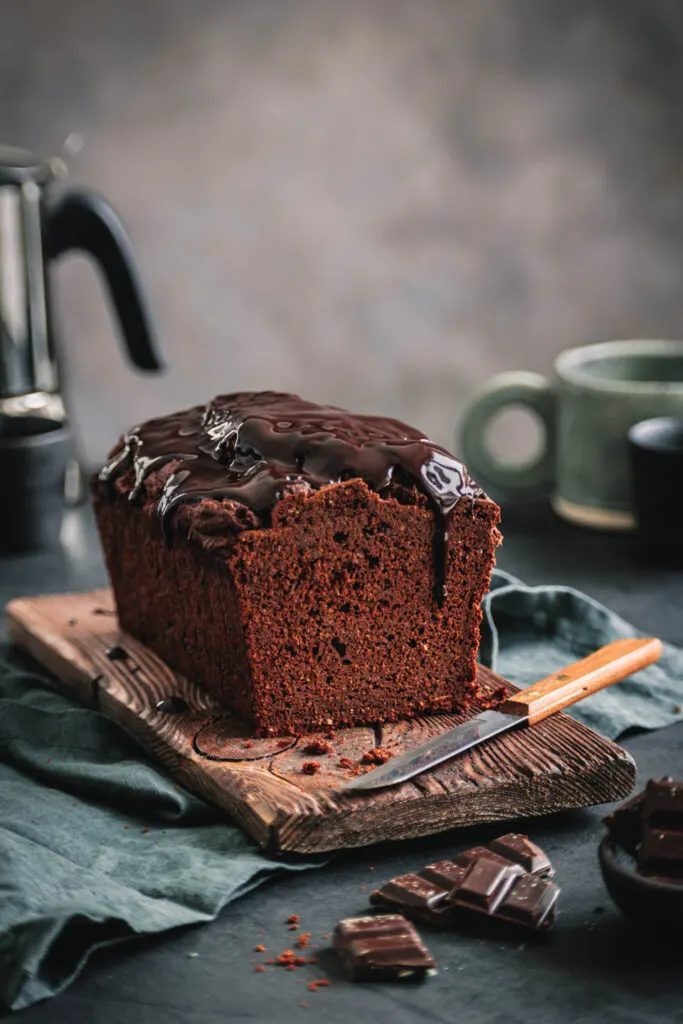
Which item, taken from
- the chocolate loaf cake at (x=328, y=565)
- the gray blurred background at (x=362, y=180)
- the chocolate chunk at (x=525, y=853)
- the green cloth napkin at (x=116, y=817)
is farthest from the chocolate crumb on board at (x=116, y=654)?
the gray blurred background at (x=362, y=180)

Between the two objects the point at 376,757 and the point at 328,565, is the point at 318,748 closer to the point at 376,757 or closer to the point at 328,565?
the point at 376,757

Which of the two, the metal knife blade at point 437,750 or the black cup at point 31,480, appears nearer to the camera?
the metal knife blade at point 437,750

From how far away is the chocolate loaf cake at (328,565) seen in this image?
205 cm

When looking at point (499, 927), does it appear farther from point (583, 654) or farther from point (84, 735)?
point (583, 654)

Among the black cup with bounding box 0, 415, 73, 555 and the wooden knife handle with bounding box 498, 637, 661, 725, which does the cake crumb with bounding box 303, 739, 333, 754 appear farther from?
the black cup with bounding box 0, 415, 73, 555

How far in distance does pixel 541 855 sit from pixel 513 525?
171cm

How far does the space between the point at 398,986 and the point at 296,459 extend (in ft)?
2.65

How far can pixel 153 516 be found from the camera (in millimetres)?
2262

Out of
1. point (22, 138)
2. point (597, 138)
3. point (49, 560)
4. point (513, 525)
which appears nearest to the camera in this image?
point (49, 560)

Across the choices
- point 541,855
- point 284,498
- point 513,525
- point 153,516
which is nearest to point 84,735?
point 153,516

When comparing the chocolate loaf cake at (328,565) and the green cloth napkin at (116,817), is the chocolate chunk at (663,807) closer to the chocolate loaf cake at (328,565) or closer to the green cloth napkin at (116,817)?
the green cloth napkin at (116,817)

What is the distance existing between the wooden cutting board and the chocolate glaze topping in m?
0.27

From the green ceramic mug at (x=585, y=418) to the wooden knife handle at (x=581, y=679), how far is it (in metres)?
1.02

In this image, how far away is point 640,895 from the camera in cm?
159
